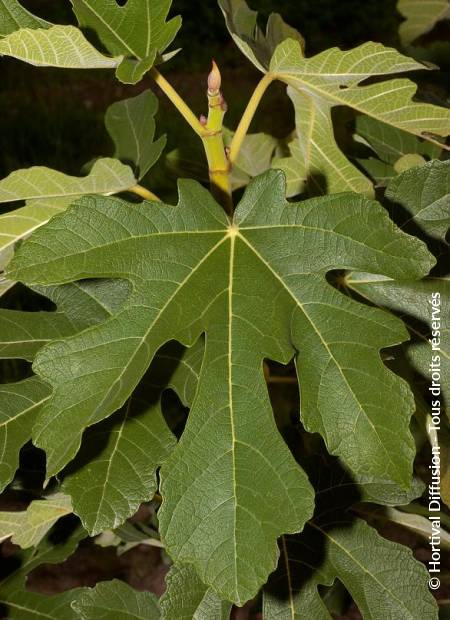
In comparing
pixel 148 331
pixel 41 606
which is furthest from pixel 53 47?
pixel 41 606

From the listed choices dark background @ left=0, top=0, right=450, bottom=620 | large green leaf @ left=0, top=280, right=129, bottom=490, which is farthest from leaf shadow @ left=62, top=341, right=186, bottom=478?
dark background @ left=0, top=0, right=450, bottom=620

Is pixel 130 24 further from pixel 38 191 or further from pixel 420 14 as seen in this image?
pixel 420 14

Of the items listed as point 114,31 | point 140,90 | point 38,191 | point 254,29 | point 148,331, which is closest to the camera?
point 148,331

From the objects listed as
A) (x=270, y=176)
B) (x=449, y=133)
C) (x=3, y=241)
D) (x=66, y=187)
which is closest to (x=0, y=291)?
(x=3, y=241)

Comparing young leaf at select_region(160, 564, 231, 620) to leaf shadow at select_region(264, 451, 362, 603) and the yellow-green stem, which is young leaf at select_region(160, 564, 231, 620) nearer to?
leaf shadow at select_region(264, 451, 362, 603)

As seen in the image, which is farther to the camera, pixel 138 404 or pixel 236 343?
pixel 138 404

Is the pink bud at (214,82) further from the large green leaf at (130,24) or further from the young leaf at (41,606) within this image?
the young leaf at (41,606)

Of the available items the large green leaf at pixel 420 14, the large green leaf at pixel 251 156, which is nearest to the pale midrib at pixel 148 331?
the large green leaf at pixel 251 156
